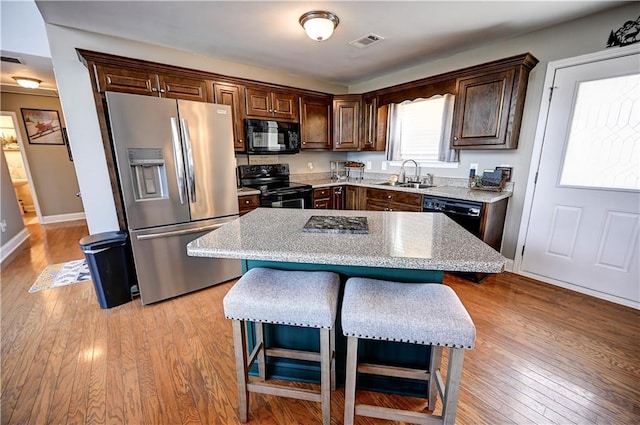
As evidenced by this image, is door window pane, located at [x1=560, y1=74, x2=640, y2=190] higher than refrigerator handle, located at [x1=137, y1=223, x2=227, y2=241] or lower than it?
higher

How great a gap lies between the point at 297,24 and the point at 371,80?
84.0 inches

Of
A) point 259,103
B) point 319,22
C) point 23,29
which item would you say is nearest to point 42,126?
point 23,29

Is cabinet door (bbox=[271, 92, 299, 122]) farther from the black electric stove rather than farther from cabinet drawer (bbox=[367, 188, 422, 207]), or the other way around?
cabinet drawer (bbox=[367, 188, 422, 207])

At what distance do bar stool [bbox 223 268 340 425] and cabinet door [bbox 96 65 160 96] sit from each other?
230 cm

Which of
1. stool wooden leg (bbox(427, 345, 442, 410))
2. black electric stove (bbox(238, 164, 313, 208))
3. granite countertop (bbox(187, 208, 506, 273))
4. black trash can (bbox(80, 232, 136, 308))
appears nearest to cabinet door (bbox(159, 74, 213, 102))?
black electric stove (bbox(238, 164, 313, 208))

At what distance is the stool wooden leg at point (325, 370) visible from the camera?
3.70 feet

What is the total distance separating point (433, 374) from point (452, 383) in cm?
35

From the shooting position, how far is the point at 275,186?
3.53 m

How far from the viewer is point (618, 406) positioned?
1405mm

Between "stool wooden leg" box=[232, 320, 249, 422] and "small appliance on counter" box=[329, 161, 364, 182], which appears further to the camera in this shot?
"small appliance on counter" box=[329, 161, 364, 182]

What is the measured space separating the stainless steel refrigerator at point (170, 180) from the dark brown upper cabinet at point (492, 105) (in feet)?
8.25

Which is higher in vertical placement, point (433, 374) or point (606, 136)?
point (606, 136)

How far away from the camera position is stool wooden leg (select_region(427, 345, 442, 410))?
1330 millimetres

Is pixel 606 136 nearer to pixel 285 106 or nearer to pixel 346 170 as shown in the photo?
pixel 346 170
